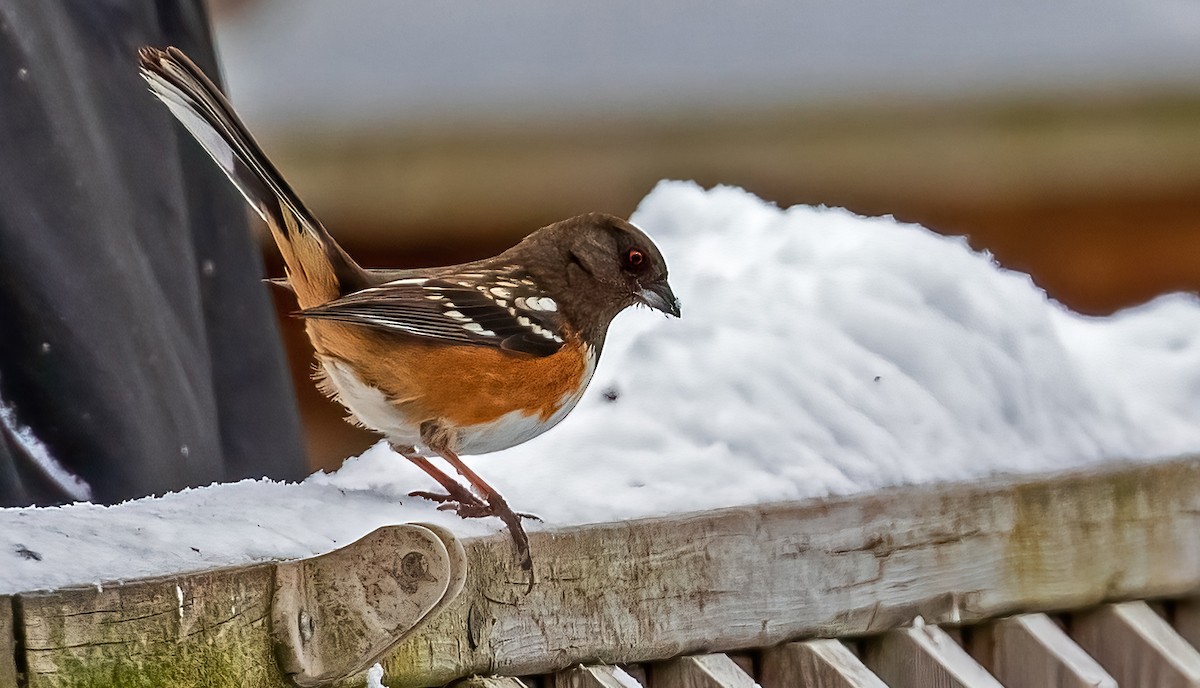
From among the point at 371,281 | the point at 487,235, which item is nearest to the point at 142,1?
the point at 371,281

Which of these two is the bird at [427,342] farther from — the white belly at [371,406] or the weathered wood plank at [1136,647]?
the weathered wood plank at [1136,647]

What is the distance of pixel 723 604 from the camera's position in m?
1.69

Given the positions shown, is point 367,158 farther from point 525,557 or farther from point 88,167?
point 525,557

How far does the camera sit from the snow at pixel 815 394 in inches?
69.1

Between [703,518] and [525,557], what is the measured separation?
9.1 inches

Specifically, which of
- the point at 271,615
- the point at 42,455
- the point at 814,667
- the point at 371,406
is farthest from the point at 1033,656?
the point at 42,455

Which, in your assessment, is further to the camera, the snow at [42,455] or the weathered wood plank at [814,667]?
the snow at [42,455]

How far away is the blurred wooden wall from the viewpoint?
437cm

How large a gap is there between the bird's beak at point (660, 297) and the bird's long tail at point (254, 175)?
363 millimetres

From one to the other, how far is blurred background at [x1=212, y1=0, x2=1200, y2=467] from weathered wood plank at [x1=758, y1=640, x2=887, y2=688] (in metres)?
2.77

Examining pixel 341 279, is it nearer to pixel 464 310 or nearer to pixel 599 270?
pixel 464 310

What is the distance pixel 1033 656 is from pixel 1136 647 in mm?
178

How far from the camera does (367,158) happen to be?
14.3 feet

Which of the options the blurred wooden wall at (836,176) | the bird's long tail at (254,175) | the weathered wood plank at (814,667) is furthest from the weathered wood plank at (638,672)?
the blurred wooden wall at (836,176)
